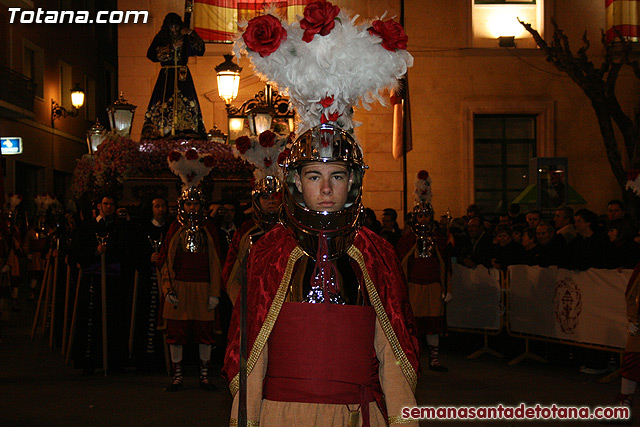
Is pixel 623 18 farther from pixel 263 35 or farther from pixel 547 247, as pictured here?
pixel 263 35

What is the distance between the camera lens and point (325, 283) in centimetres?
372

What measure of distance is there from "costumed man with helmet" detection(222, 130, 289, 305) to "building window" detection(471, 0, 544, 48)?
12.3 m

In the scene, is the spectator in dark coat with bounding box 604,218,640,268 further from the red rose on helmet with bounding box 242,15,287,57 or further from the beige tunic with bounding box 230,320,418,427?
the red rose on helmet with bounding box 242,15,287,57

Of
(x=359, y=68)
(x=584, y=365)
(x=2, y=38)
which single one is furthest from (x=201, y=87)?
(x=359, y=68)

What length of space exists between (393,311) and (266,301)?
57 centimetres

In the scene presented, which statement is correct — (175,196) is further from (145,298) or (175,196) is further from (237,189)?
(145,298)

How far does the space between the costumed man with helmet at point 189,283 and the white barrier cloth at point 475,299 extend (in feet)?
13.9

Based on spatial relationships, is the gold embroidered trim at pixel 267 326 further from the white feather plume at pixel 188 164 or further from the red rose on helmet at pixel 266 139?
the white feather plume at pixel 188 164

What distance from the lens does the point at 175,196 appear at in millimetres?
13148

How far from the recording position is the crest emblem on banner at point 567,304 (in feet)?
34.7

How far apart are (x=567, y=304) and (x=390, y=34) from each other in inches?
301

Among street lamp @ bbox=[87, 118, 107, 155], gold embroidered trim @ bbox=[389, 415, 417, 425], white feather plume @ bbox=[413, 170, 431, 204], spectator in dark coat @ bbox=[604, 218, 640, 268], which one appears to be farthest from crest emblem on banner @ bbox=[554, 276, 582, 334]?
gold embroidered trim @ bbox=[389, 415, 417, 425]

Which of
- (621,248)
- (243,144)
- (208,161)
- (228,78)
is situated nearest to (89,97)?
(228,78)

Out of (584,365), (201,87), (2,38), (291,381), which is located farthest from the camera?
(2,38)
